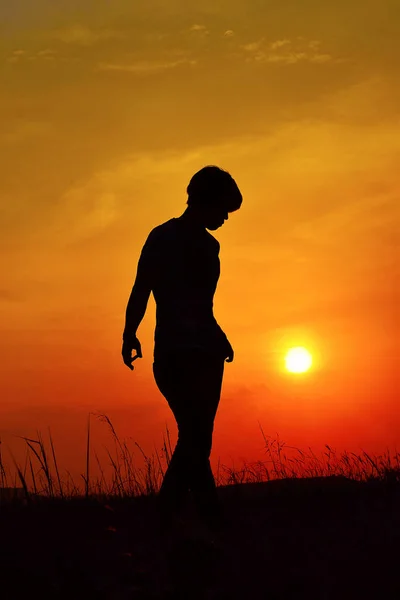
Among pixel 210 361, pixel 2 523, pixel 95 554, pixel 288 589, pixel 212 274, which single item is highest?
pixel 212 274

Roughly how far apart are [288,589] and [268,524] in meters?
1.75

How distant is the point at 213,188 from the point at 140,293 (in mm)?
882

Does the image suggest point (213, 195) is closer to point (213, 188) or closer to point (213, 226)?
point (213, 188)

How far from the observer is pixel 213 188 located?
6270mm

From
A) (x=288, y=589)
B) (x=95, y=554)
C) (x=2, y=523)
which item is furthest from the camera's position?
(x=2, y=523)

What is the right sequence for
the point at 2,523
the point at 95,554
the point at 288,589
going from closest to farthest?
1. the point at 288,589
2. the point at 95,554
3. the point at 2,523

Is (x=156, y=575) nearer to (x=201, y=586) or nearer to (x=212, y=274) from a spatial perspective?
(x=201, y=586)

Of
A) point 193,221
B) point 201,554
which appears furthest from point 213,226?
point 201,554

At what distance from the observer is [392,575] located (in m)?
4.95

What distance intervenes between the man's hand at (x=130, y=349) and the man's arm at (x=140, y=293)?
2 centimetres

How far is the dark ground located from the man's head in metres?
2.15

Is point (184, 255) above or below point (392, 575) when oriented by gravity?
above

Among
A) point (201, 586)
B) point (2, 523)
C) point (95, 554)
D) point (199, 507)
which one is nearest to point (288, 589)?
point (201, 586)

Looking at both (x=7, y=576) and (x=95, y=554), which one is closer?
(x=7, y=576)
